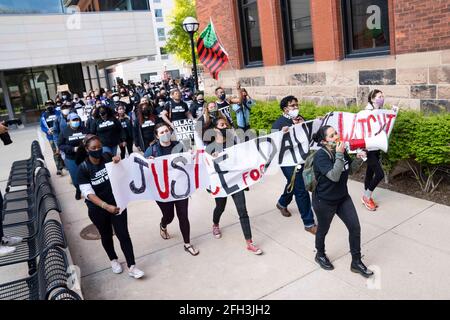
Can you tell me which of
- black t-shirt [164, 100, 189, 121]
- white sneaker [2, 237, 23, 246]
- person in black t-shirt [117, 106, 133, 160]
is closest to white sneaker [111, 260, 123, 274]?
white sneaker [2, 237, 23, 246]

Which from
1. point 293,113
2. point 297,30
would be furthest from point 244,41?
point 293,113

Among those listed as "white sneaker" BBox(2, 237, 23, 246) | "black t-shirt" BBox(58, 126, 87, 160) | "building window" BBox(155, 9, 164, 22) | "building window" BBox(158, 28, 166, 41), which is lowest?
"white sneaker" BBox(2, 237, 23, 246)

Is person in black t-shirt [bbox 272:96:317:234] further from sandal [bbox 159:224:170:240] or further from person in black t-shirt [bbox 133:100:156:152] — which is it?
person in black t-shirt [bbox 133:100:156:152]

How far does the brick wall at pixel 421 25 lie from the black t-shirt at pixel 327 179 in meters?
3.98

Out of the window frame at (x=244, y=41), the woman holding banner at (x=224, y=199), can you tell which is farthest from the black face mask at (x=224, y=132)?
the window frame at (x=244, y=41)

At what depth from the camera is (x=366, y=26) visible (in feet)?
26.8

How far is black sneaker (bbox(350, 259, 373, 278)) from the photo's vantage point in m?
4.16

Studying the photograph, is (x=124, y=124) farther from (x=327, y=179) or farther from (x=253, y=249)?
(x=327, y=179)

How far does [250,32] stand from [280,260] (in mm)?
8967

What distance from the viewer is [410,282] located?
4.02 m

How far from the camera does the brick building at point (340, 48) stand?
22.1 ft

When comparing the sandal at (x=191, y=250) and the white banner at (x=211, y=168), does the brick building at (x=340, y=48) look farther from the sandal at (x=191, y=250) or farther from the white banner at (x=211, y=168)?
the sandal at (x=191, y=250)

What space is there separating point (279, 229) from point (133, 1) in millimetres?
27774

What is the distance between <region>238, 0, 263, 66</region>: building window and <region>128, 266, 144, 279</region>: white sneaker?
8523 millimetres
